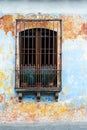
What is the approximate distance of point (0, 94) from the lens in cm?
1484

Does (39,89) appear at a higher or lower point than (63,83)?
lower

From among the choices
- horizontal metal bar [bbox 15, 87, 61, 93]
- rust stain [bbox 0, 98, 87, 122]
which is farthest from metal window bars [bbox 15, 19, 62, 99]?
rust stain [bbox 0, 98, 87, 122]

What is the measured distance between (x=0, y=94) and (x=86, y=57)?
2.50m

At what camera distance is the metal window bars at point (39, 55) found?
48.6 feet

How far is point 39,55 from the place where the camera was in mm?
14906

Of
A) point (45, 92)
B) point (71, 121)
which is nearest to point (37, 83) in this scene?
point (45, 92)

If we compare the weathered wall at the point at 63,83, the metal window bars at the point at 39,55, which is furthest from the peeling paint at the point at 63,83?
the metal window bars at the point at 39,55

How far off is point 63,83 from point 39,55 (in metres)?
0.99

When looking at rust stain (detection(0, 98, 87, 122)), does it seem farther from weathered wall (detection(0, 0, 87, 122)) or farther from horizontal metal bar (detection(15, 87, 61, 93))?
horizontal metal bar (detection(15, 87, 61, 93))

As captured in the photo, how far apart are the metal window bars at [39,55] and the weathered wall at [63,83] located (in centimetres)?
15

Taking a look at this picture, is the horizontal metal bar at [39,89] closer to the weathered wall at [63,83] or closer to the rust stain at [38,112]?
the weathered wall at [63,83]

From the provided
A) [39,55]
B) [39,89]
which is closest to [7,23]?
[39,55]

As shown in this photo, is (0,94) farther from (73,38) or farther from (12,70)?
(73,38)

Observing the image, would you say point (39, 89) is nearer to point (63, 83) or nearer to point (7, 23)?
point (63, 83)
